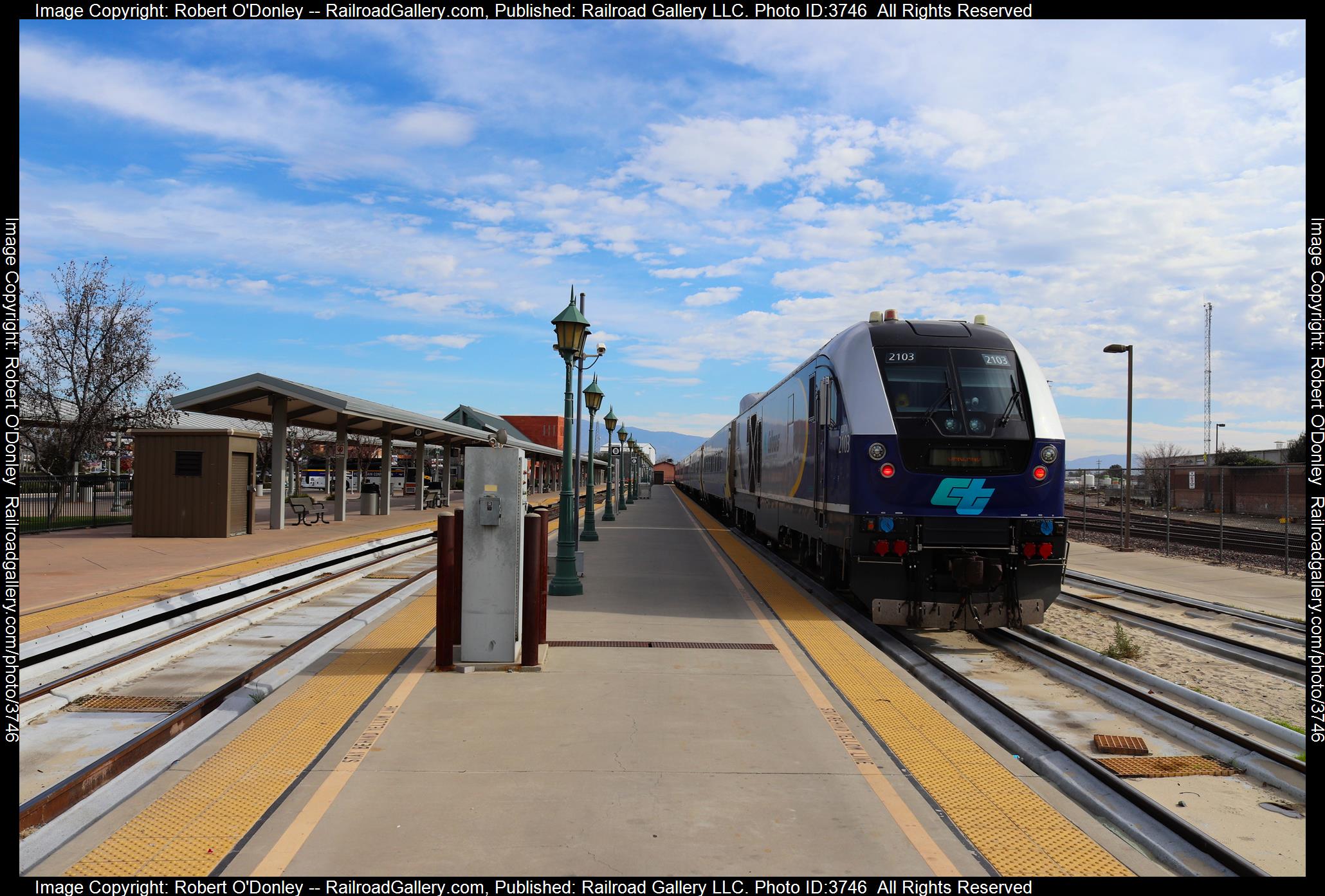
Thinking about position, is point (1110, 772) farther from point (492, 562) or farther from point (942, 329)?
point (942, 329)

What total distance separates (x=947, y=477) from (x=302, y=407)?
1844cm

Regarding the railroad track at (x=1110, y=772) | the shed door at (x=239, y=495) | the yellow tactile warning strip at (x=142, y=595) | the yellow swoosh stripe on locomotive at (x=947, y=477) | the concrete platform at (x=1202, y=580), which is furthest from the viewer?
the shed door at (x=239, y=495)

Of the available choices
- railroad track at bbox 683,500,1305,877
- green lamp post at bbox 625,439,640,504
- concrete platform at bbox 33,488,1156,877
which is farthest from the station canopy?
green lamp post at bbox 625,439,640,504

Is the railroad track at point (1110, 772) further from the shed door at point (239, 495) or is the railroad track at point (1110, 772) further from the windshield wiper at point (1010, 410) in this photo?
the shed door at point (239, 495)

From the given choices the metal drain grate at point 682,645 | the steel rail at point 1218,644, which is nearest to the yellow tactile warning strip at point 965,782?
the metal drain grate at point 682,645

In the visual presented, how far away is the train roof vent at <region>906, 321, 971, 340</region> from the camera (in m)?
9.87

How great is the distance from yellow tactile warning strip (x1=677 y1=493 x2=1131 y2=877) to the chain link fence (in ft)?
32.1

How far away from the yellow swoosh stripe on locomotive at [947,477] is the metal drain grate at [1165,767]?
330 cm

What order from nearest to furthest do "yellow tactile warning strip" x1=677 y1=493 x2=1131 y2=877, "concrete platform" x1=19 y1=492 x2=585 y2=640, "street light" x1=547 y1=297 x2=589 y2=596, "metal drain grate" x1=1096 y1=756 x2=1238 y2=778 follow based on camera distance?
"yellow tactile warning strip" x1=677 y1=493 x2=1131 y2=877 < "metal drain grate" x1=1096 y1=756 x2=1238 y2=778 < "concrete platform" x1=19 y1=492 x2=585 y2=640 < "street light" x1=547 y1=297 x2=589 y2=596

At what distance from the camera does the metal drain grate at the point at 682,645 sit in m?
8.20

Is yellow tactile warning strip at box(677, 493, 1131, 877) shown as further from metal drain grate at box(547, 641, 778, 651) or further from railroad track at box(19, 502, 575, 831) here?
railroad track at box(19, 502, 575, 831)

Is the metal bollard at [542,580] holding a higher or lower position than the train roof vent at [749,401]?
lower

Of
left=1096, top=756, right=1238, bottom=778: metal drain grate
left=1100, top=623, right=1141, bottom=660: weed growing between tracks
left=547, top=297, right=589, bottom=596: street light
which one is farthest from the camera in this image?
left=547, top=297, right=589, bottom=596: street light

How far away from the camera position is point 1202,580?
15195mm
